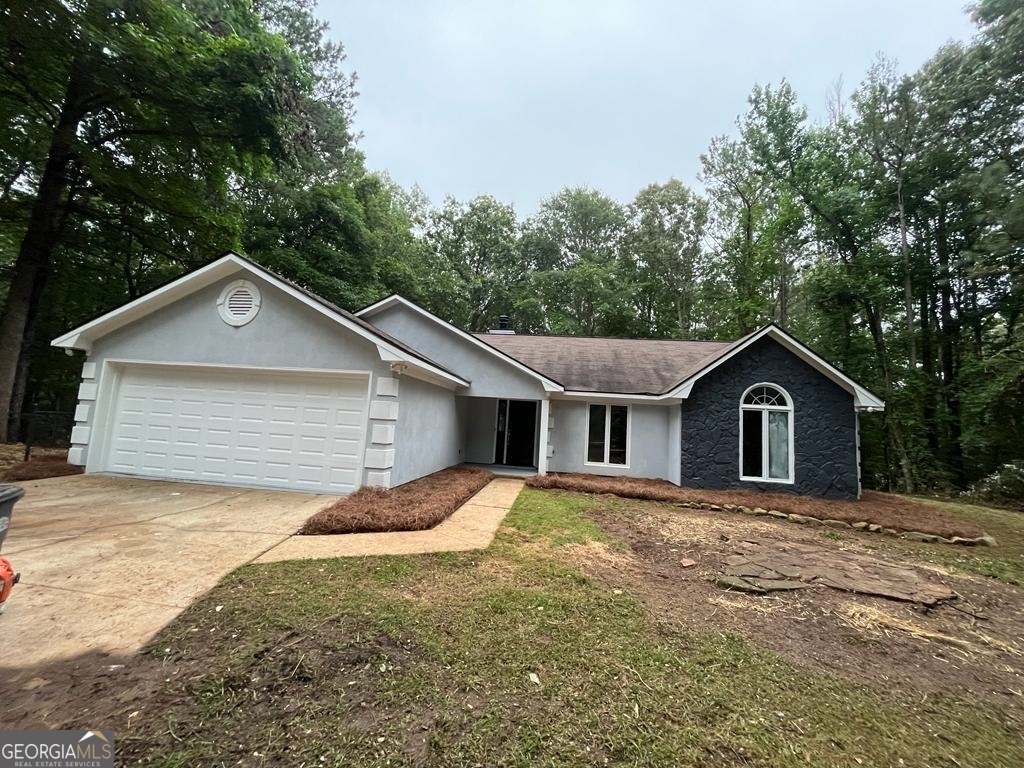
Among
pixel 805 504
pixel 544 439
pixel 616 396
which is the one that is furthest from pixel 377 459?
pixel 805 504

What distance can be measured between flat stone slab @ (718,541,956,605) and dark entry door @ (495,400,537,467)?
8.06 m

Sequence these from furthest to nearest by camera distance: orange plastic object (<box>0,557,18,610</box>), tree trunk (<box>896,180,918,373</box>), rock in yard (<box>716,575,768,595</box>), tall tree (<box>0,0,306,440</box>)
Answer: tree trunk (<box>896,180,918,373</box>)
tall tree (<box>0,0,306,440</box>)
rock in yard (<box>716,575,768,595</box>)
orange plastic object (<box>0,557,18,610</box>)

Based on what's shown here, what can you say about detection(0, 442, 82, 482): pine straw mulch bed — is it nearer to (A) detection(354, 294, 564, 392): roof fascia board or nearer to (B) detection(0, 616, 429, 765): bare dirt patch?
(A) detection(354, 294, 564, 392): roof fascia board

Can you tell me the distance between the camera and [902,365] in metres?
16.8

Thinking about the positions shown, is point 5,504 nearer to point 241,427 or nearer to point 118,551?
point 118,551

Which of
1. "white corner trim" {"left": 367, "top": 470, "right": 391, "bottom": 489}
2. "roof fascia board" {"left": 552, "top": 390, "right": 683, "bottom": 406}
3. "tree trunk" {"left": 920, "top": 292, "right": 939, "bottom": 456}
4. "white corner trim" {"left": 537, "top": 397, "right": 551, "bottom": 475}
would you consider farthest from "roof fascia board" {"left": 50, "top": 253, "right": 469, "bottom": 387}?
"tree trunk" {"left": 920, "top": 292, "right": 939, "bottom": 456}

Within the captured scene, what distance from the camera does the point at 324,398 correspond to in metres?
7.82

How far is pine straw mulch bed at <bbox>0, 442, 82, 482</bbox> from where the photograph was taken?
24.4ft

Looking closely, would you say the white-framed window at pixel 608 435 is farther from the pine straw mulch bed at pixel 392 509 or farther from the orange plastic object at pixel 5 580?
the orange plastic object at pixel 5 580

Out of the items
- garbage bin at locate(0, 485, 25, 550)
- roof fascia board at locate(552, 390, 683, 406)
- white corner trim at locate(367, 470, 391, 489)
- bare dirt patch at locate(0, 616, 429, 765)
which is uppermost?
roof fascia board at locate(552, 390, 683, 406)

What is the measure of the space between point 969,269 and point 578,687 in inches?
772

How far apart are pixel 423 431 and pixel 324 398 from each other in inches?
90.9

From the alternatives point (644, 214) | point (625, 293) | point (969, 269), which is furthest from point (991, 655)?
point (644, 214)

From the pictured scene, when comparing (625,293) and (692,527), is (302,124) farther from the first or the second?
(625,293)
